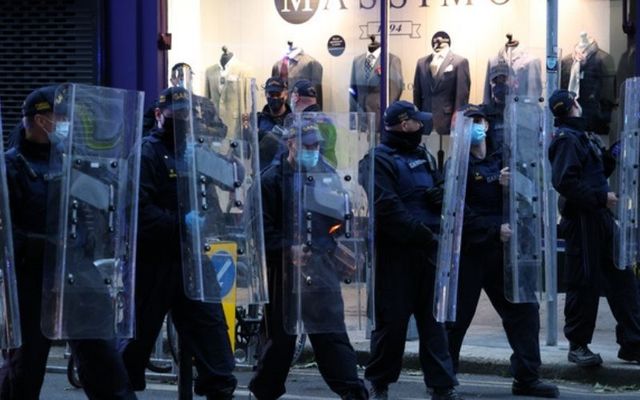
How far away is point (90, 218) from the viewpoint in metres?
7.50

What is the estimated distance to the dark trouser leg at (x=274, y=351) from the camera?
8648 mm

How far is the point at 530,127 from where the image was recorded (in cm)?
982

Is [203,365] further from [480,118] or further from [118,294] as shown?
[480,118]

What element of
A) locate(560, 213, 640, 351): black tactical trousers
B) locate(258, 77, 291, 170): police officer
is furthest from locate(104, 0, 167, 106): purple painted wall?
locate(560, 213, 640, 351): black tactical trousers

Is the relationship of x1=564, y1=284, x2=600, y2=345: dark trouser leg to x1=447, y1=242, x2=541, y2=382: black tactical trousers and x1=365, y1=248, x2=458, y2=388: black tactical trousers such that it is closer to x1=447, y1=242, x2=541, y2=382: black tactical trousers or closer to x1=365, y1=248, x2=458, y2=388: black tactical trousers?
x1=447, y1=242, x2=541, y2=382: black tactical trousers

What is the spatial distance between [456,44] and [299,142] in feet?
21.6

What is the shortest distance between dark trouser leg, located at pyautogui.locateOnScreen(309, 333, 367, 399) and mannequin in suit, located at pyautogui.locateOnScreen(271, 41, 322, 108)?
21.9 feet

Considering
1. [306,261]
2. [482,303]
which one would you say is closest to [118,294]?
[306,261]

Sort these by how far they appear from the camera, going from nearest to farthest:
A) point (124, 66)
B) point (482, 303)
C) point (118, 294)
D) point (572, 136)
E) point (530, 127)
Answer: point (118, 294), point (530, 127), point (572, 136), point (482, 303), point (124, 66)

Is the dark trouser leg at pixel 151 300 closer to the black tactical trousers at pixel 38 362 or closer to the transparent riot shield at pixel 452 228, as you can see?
the black tactical trousers at pixel 38 362

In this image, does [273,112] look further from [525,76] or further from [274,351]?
[274,351]

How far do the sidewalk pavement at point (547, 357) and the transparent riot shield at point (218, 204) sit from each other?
3.26 metres

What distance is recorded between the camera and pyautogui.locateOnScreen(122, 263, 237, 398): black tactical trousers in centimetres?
828

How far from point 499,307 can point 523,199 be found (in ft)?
2.67
